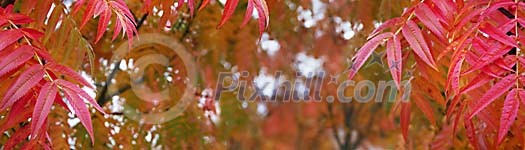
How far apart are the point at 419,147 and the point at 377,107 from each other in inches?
66.1

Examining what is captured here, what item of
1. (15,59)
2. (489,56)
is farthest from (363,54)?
(15,59)

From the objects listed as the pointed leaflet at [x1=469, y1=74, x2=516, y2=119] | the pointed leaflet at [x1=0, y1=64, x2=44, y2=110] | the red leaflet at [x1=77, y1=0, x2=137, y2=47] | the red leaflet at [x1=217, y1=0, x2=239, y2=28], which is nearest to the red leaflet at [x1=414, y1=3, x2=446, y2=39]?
the pointed leaflet at [x1=469, y1=74, x2=516, y2=119]

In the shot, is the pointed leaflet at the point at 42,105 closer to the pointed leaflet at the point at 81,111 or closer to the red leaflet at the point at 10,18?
the pointed leaflet at the point at 81,111

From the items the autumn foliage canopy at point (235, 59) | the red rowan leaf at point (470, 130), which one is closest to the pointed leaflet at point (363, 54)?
the autumn foliage canopy at point (235, 59)

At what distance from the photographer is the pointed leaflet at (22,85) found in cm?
94

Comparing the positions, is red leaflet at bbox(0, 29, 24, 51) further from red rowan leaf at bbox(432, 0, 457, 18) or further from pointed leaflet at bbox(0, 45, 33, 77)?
red rowan leaf at bbox(432, 0, 457, 18)

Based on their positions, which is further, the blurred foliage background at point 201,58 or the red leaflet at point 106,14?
the blurred foliage background at point 201,58

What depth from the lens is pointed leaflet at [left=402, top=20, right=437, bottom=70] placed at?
0.99 metres

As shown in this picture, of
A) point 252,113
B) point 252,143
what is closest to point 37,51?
point 252,113

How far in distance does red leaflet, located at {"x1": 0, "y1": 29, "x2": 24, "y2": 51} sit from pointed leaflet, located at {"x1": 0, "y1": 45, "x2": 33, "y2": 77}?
0.6 inches

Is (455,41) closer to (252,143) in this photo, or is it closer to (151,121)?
(151,121)

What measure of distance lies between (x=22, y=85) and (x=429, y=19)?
53 cm

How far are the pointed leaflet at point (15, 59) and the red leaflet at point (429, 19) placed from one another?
516 millimetres

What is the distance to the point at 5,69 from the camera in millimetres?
987
